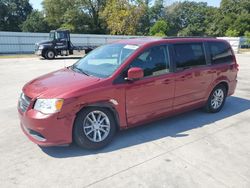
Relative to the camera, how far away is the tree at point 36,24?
4728 centimetres

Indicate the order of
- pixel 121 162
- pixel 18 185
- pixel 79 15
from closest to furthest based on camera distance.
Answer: pixel 18 185 → pixel 121 162 → pixel 79 15

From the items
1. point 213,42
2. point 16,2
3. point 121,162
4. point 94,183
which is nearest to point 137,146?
point 121,162

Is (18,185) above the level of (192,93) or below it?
below

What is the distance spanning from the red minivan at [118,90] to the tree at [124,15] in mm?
33937

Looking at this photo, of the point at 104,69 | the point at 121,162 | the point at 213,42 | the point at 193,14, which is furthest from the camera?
the point at 193,14

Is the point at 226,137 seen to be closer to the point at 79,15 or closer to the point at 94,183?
the point at 94,183

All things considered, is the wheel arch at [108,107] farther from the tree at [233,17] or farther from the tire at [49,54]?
the tree at [233,17]

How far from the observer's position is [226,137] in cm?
450

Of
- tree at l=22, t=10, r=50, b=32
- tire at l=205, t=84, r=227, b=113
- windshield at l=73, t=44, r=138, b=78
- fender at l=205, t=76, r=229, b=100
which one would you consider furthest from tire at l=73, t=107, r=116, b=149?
tree at l=22, t=10, r=50, b=32

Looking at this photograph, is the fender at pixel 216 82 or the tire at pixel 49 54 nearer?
the fender at pixel 216 82

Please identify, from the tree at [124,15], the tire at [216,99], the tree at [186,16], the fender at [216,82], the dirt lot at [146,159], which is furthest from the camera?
the tree at [186,16]

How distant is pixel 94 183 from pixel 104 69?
76.2 inches

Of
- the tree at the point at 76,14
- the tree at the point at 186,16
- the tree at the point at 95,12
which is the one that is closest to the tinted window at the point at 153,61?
the tree at the point at 76,14

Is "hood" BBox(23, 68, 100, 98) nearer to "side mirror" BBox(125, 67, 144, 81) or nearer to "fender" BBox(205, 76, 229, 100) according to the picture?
"side mirror" BBox(125, 67, 144, 81)
